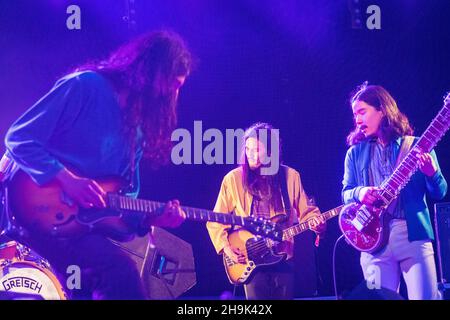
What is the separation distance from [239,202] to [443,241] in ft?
4.48

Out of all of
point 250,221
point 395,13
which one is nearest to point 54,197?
point 250,221

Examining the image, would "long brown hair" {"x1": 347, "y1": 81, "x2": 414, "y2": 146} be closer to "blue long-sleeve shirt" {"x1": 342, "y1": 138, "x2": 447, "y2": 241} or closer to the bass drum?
"blue long-sleeve shirt" {"x1": 342, "y1": 138, "x2": 447, "y2": 241}

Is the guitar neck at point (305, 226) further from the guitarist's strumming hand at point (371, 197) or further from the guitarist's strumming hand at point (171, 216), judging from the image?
the guitarist's strumming hand at point (171, 216)

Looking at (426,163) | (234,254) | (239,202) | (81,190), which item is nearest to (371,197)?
(426,163)

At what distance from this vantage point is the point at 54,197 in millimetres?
3955

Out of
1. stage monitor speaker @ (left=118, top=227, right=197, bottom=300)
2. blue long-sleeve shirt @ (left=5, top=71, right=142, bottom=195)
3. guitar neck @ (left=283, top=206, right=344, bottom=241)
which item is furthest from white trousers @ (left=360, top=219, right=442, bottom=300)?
blue long-sleeve shirt @ (left=5, top=71, right=142, bottom=195)

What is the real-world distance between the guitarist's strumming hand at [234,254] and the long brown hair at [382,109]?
1024mm

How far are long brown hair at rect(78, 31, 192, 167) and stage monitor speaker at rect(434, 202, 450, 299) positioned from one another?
1.83 m

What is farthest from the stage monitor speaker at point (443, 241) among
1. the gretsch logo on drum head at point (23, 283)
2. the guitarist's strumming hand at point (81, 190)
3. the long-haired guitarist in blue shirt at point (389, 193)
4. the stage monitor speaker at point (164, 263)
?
the gretsch logo on drum head at point (23, 283)

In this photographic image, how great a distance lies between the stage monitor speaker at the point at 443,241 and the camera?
4270 mm

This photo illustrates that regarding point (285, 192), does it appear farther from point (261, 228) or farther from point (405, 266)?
point (405, 266)

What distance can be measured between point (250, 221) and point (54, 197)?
1.23m

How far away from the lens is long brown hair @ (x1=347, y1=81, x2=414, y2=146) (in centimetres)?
431
